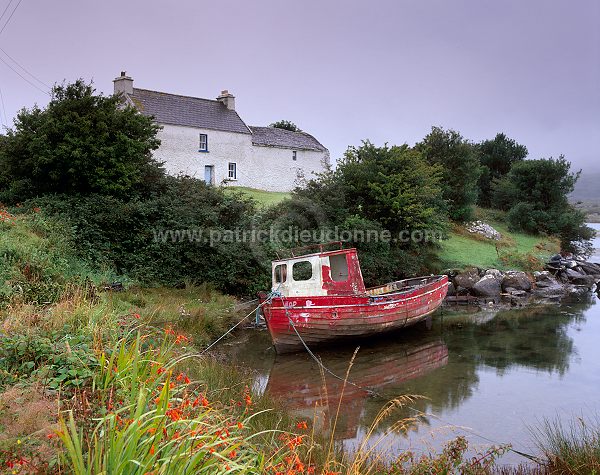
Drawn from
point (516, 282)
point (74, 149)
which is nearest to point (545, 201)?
point (516, 282)

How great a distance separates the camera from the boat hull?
14.1 metres

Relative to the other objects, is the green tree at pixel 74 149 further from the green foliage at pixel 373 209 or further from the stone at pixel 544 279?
the stone at pixel 544 279

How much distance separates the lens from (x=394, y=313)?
15508mm

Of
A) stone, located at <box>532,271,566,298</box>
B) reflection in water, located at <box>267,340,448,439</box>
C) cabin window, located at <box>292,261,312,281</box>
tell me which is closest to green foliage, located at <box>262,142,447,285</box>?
cabin window, located at <box>292,261,312,281</box>

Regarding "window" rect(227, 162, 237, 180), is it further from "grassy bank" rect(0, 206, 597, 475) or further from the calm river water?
"grassy bank" rect(0, 206, 597, 475)

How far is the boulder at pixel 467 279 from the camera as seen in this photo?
2342 cm

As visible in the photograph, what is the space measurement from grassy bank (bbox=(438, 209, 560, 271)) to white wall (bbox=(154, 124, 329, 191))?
32.1ft

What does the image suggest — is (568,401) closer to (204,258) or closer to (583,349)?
(583,349)

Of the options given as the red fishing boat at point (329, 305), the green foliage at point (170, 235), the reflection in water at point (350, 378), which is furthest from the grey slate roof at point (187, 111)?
the reflection in water at point (350, 378)

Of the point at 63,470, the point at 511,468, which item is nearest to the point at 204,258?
the point at 511,468

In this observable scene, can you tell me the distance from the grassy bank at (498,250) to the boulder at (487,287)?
1738 mm

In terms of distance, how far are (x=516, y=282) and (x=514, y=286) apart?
0.79 ft

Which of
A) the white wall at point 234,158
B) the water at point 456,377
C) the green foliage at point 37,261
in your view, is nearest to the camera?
the water at point 456,377

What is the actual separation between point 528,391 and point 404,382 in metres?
2.64
